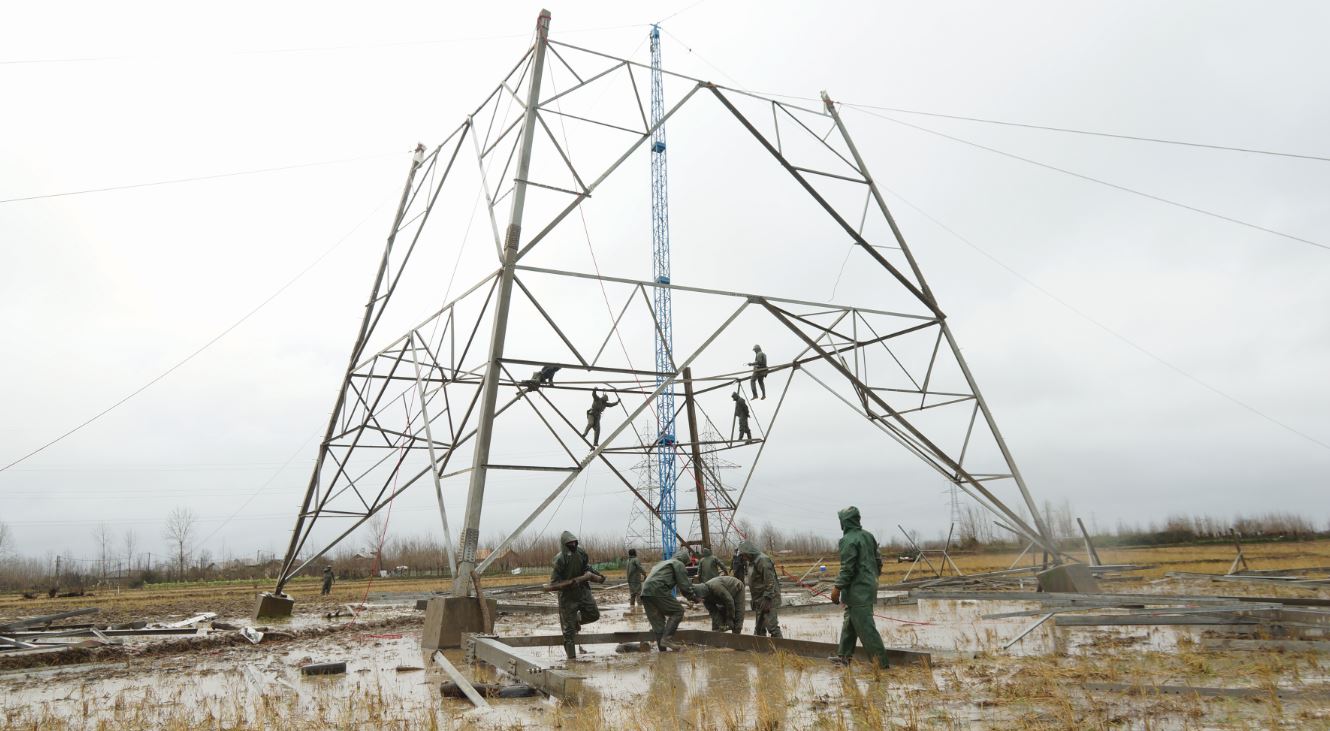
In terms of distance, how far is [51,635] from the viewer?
15680 mm

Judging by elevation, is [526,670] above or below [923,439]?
below

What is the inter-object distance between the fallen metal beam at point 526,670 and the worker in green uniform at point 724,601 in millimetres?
4448

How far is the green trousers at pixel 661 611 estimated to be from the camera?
12984 millimetres

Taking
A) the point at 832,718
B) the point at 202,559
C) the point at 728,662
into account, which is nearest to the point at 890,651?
the point at 728,662

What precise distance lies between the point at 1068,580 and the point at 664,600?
9.59m

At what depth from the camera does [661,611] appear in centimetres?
1317

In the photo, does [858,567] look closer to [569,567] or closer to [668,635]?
[668,635]

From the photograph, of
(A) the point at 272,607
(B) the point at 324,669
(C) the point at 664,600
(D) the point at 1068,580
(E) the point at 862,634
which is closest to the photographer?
(E) the point at 862,634

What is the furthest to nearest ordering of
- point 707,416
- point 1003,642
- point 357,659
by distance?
point 707,416, point 357,659, point 1003,642

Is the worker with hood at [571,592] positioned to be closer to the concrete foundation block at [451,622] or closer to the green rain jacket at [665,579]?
the green rain jacket at [665,579]

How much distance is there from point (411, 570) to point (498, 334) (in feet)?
245

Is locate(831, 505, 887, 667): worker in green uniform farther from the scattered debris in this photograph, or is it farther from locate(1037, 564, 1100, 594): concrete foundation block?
locate(1037, 564, 1100, 594): concrete foundation block

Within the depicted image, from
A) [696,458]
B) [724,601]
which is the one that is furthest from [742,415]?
[724,601]

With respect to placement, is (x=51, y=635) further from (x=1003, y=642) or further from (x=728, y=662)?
(x=1003, y=642)
